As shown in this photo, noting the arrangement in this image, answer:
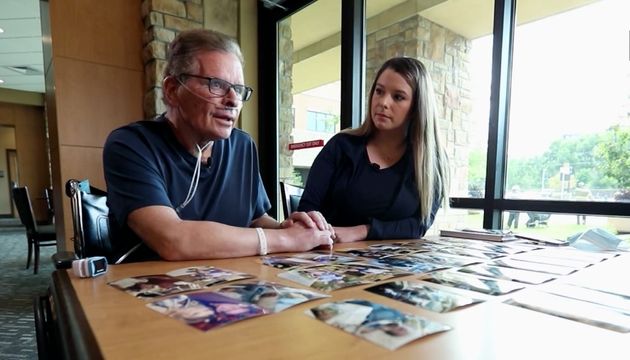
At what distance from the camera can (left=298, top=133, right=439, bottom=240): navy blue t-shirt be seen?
1.37 meters

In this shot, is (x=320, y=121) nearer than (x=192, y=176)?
No

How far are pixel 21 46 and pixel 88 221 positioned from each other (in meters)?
5.99

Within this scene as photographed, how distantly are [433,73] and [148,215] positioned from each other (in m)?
2.50

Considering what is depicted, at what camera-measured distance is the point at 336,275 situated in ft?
2.28

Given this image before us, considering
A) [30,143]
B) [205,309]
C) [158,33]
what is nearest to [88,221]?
[205,309]

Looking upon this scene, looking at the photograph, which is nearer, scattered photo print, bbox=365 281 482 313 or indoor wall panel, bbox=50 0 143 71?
scattered photo print, bbox=365 281 482 313

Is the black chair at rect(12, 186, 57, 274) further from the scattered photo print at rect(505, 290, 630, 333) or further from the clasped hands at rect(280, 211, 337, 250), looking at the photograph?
the scattered photo print at rect(505, 290, 630, 333)

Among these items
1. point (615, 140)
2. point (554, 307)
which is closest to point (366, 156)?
point (554, 307)

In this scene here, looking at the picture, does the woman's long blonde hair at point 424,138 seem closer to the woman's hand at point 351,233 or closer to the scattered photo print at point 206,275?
the woman's hand at point 351,233

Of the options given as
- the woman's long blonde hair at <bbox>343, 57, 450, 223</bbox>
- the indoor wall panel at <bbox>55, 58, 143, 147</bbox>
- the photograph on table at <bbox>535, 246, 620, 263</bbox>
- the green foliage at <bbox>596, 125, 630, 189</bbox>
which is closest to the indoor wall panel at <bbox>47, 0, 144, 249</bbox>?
the indoor wall panel at <bbox>55, 58, 143, 147</bbox>

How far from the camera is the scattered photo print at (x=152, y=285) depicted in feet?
1.89

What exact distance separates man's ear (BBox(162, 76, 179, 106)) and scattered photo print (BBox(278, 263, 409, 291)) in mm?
663

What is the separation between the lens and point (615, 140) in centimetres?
166

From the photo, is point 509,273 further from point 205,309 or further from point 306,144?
point 306,144
